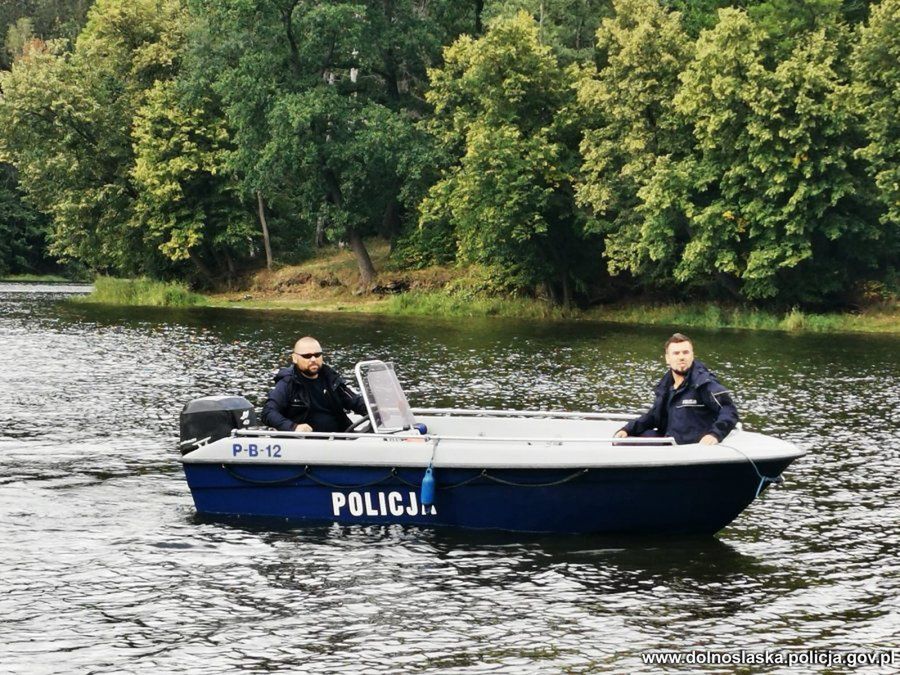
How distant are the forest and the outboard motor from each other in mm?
37955

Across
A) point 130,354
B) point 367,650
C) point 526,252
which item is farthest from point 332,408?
point 526,252

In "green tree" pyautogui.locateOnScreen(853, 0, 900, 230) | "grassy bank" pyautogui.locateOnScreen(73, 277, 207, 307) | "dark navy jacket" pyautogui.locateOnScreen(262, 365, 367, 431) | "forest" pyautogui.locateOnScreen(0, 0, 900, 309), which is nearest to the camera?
"dark navy jacket" pyautogui.locateOnScreen(262, 365, 367, 431)

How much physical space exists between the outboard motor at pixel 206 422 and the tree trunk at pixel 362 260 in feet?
161

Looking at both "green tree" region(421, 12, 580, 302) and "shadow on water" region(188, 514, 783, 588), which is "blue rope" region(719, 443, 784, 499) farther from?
"green tree" region(421, 12, 580, 302)

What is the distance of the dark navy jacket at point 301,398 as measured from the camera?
15.5 meters

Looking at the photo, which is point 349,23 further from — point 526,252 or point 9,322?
point 9,322

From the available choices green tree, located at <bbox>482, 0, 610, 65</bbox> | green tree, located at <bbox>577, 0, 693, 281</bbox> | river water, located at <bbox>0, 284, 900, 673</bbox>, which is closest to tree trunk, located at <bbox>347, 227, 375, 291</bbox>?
green tree, located at <bbox>482, 0, 610, 65</bbox>

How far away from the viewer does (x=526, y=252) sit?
5922 cm

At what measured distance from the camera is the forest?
5078 cm

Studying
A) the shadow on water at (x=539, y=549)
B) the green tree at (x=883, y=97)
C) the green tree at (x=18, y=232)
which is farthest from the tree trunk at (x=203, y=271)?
the shadow on water at (x=539, y=549)

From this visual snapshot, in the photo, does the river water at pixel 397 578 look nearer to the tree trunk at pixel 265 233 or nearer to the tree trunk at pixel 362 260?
the tree trunk at pixel 362 260

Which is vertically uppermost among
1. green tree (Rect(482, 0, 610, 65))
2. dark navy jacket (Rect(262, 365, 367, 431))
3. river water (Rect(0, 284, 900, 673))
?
green tree (Rect(482, 0, 610, 65))

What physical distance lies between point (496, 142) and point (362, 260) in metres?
12.7

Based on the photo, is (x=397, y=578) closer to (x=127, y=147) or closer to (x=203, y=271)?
(x=203, y=271)
